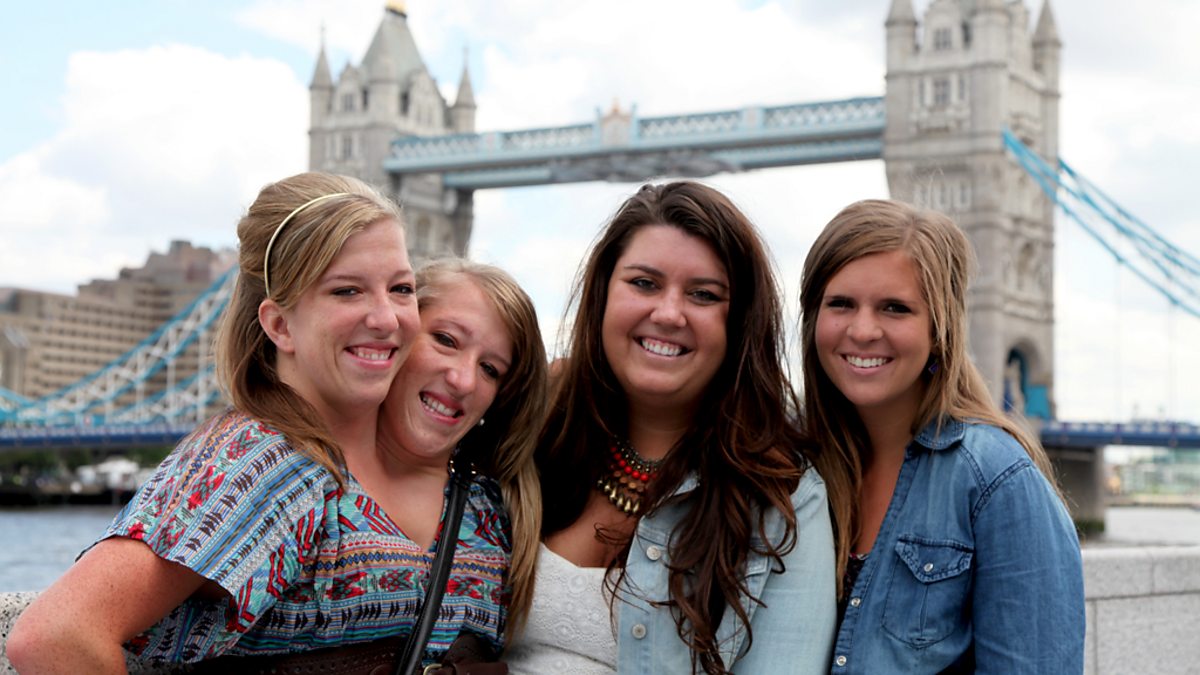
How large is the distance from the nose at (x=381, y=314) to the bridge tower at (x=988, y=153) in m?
29.6

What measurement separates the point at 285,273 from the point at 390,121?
39.7m

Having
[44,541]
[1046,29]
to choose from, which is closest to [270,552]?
[44,541]

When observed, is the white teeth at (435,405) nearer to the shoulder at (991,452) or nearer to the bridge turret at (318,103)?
the shoulder at (991,452)

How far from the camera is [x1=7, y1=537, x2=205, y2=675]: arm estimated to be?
1.56m

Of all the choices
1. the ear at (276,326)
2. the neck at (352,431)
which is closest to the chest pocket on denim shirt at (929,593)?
the neck at (352,431)

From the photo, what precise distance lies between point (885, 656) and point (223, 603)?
0.89m

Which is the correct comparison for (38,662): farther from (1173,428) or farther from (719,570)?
(1173,428)

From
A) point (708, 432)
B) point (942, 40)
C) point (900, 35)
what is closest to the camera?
point (708, 432)

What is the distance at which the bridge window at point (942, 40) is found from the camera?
3281cm

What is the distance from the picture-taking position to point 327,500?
1839 millimetres

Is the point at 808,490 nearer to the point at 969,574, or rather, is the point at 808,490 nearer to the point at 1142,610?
the point at 969,574

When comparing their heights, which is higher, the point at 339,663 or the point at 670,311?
the point at 670,311

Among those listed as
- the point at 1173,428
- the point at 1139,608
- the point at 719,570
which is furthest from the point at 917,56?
the point at 719,570

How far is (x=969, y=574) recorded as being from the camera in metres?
1.98
